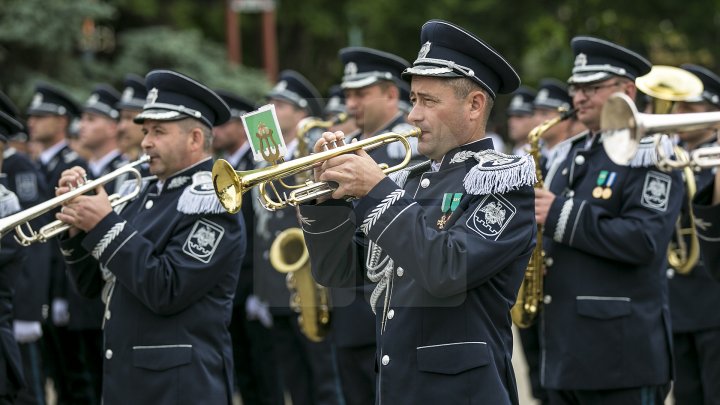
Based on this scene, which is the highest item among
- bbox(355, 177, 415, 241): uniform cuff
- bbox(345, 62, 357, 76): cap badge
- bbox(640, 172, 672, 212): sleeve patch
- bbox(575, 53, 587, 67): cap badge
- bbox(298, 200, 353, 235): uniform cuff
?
bbox(575, 53, 587, 67): cap badge

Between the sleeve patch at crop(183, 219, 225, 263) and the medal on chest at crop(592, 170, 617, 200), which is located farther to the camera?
the medal on chest at crop(592, 170, 617, 200)

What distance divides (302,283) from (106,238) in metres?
2.60

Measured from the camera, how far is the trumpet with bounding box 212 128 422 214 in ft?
14.1

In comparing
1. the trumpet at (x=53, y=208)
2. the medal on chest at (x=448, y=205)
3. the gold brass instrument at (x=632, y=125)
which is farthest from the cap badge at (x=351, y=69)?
the gold brass instrument at (x=632, y=125)

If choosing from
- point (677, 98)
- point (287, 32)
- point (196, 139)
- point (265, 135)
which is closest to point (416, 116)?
point (265, 135)

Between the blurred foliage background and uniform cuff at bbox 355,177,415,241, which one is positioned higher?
uniform cuff at bbox 355,177,415,241

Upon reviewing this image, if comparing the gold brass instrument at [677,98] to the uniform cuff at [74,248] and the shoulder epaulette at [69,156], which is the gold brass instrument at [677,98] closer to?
the uniform cuff at [74,248]

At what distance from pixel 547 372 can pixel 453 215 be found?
1.96 metres

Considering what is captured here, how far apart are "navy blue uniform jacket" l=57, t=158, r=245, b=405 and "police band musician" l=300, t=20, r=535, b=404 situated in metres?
0.96

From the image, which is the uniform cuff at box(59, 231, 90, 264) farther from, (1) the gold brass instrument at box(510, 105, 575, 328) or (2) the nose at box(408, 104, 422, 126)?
(1) the gold brass instrument at box(510, 105, 575, 328)

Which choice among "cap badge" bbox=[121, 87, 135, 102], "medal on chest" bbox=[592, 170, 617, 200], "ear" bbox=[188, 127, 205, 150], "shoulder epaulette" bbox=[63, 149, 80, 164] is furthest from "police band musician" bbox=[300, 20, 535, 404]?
"shoulder epaulette" bbox=[63, 149, 80, 164]

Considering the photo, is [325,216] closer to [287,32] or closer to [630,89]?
[630,89]

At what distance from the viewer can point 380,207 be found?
13.7ft

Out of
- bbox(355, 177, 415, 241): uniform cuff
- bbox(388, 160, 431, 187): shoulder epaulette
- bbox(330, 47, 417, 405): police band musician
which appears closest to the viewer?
bbox(355, 177, 415, 241): uniform cuff
